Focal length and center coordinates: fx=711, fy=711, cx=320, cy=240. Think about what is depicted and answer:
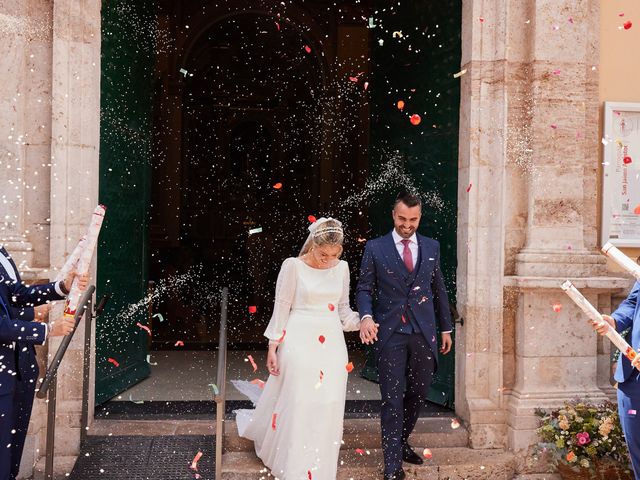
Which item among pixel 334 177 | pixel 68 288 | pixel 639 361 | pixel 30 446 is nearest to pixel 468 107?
pixel 639 361

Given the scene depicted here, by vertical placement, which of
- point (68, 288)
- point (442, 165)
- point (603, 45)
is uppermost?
point (603, 45)

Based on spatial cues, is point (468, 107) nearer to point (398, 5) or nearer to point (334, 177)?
point (398, 5)

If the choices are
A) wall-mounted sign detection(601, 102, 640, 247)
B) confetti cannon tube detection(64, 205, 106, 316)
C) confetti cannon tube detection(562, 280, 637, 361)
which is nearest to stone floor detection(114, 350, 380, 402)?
wall-mounted sign detection(601, 102, 640, 247)

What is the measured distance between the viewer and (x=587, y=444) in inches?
189

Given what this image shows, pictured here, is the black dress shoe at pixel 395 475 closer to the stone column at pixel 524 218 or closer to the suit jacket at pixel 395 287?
the suit jacket at pixel 395 287

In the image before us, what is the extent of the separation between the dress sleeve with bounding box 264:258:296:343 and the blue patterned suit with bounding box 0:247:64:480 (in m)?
1.36

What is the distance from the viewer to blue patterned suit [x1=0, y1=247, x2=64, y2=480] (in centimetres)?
374

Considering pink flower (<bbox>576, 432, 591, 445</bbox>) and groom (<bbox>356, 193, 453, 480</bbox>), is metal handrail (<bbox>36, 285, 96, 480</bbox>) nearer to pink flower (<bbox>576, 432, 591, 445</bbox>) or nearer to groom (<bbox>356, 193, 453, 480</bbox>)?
groom (<bbox>356, 193, 453, 480</bbox>)

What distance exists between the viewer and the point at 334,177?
14531 millimetres

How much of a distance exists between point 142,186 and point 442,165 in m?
2.71

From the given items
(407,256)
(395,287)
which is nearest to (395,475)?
(395,287)

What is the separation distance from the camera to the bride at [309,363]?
4523 millimetres

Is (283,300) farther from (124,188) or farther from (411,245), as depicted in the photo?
(124,188)

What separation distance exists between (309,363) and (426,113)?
2.72 meters
